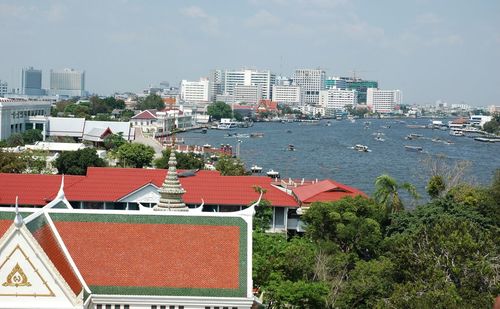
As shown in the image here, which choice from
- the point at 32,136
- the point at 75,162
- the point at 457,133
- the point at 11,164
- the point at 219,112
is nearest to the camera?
the point at 11,164

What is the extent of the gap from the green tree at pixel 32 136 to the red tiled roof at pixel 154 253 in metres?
52.1

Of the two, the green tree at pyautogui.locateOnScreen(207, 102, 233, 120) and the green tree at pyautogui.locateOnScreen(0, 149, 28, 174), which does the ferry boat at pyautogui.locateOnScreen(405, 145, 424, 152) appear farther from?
the green tree at pyautogui.locateOnScreen(0, 149, 28, 174)

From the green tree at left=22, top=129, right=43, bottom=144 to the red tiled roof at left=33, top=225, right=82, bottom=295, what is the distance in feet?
171

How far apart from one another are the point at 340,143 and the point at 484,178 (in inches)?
1434

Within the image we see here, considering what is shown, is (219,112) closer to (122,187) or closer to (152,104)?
(152,104)

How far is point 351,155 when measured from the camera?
257 ft

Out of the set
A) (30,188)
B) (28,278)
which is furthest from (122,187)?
(28,278)

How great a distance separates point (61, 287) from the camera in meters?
12.6

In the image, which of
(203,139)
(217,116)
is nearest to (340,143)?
(203,139)

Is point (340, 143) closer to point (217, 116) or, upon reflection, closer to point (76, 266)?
point (217, 116)

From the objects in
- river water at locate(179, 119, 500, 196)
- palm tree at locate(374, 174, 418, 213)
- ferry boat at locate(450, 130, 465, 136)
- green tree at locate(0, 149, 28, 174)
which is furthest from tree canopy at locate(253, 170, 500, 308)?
ferry boat at locate(450, 130, 465, 136)

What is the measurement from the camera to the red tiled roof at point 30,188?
93.0ft

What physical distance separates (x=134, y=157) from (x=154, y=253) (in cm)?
3555

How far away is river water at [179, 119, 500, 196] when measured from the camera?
60.7m
